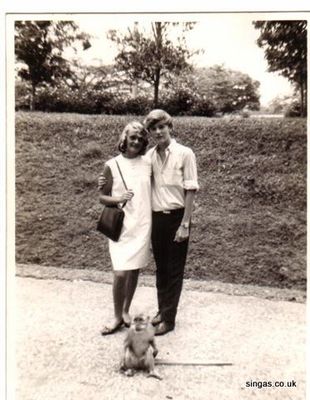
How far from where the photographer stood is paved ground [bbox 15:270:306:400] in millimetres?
3498

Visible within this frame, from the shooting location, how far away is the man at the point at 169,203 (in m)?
3.86

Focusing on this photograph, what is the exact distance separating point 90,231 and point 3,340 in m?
2.52

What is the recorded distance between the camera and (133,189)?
12.9 feet

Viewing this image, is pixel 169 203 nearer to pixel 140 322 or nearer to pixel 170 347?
pixel 140 322

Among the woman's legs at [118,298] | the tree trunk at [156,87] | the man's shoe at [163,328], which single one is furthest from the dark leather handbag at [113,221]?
the tree trunk at [156,87]

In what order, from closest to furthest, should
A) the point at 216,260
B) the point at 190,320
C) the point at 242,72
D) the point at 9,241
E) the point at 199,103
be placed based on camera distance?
the point at 9,241 → the point at 190,320 → the point at 242,72 → the point at 199,103 → the point at 216,260

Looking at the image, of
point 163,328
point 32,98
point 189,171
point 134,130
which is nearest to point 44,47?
point 32,98

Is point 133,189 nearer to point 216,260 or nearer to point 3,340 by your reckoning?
point 3,340

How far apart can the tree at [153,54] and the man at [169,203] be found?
0.96 meters

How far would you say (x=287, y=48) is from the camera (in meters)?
4.37

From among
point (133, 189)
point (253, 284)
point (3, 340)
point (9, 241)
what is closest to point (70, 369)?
point (3, 340)

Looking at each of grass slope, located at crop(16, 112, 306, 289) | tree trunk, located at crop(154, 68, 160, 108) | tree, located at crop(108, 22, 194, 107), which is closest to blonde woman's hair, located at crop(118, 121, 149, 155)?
tree, located at crop(108, 22, 194, 107)

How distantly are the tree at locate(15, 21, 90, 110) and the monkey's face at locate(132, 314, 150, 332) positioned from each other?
7.51 feet

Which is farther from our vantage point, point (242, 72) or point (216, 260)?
point (216, 260)
